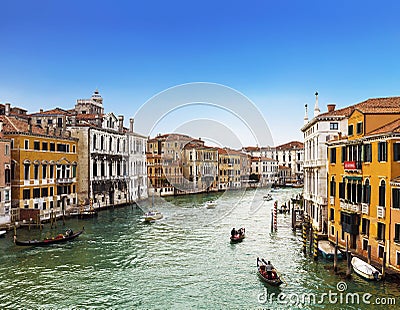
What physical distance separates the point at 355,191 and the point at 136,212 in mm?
16434

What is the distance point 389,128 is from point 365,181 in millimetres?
1591

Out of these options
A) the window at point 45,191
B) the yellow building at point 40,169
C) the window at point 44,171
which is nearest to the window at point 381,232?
the yellow building at point 40,169

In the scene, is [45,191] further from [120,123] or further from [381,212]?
[381,212]

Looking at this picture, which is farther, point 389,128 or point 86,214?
point 86,214

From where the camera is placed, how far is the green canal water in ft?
32.4

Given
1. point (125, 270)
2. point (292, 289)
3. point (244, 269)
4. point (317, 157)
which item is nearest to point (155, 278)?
point (125, 270)

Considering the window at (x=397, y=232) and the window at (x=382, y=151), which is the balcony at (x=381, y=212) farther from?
the window at (x=382, y=151)

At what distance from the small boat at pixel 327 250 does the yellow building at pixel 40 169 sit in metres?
11.8

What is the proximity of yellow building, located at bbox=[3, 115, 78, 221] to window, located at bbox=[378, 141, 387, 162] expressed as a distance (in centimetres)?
1409

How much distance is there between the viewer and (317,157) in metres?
17.2

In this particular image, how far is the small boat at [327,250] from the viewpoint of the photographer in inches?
506

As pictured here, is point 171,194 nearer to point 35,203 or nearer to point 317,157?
point 35,203

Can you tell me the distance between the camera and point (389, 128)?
11336 mm

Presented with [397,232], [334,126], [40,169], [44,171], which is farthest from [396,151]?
[44,171]
